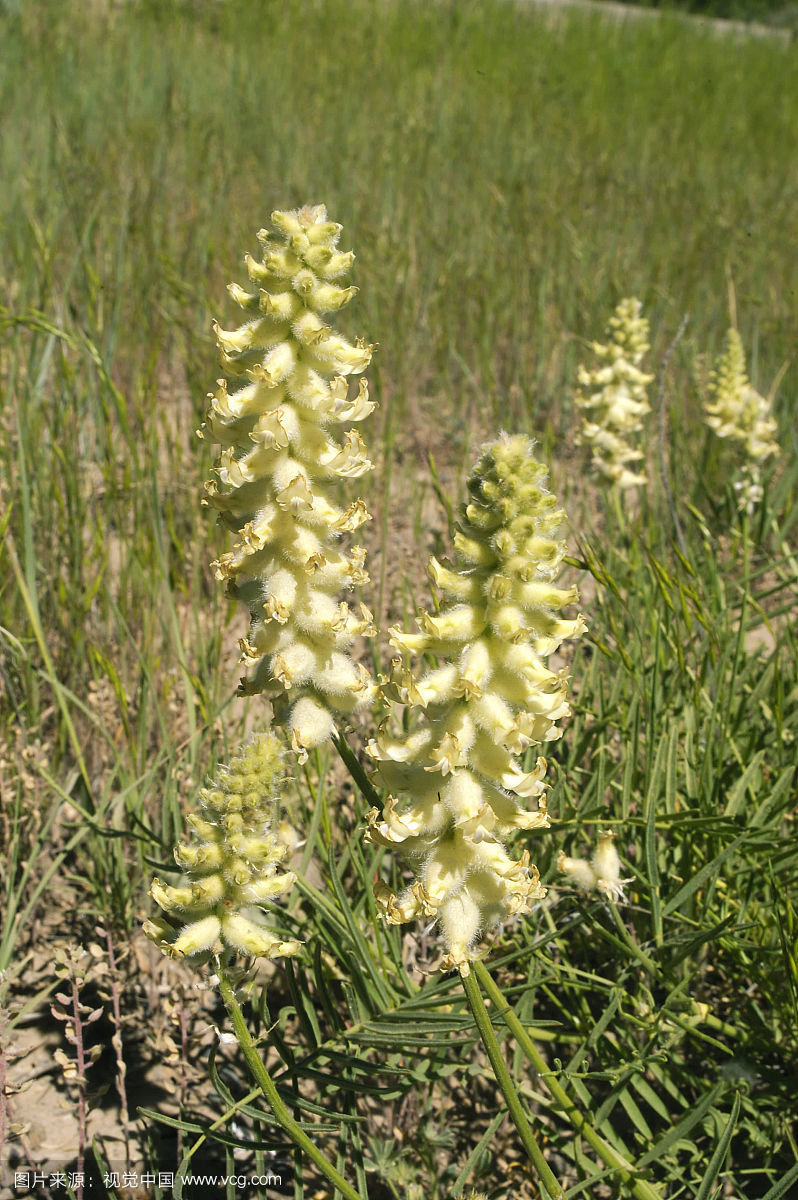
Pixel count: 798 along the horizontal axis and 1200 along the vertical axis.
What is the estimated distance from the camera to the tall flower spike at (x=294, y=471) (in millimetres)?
1397

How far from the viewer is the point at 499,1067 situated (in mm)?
1335

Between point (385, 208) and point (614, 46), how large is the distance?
24.9 ft

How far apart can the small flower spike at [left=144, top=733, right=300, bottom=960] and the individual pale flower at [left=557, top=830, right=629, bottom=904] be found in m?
0.62

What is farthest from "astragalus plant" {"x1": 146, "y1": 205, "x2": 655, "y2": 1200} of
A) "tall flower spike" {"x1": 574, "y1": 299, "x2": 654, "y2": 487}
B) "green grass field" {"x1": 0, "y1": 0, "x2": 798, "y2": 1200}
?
"tall flower spike" {"x1": 574, "y1": 299, "x2": 654, "y2": 487}

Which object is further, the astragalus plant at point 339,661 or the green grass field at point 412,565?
the green grass field at point 412,565

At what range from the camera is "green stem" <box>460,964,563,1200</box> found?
130cm

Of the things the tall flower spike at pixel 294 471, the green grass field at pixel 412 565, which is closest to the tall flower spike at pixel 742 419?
the green grass field at pixel 412 565

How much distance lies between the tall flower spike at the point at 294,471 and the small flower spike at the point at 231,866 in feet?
0.30

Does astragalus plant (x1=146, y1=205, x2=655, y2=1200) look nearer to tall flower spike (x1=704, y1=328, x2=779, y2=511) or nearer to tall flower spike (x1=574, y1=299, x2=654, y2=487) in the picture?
tall flower spike (x1=574, y1=299, x2=654, y2=487)

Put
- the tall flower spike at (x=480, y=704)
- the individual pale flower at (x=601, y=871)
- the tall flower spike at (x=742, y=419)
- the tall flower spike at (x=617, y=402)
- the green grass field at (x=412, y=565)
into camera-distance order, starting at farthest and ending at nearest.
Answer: the tall flower spike at (x=742, y=419), the tall flower spike at (x=617, y=402), the green grass field at (x=412, y=565), the individual pale flower at (x=601, y=871), the tall flower spike at (x=480, y=704)

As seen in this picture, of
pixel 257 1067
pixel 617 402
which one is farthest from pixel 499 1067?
pixel 617 402

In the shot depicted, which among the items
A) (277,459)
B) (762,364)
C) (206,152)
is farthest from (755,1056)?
(206,152)

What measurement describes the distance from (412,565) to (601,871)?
1818 mm

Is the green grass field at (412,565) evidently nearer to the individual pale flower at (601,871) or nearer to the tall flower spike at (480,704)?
the individual pale flower at (601,871)
